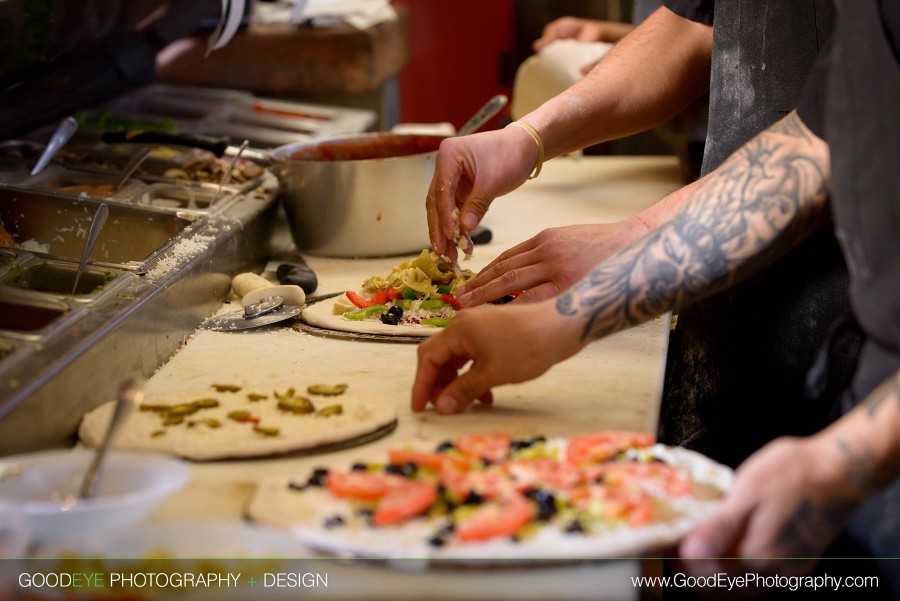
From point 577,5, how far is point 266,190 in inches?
154

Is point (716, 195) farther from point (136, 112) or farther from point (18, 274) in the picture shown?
point (136, 112)

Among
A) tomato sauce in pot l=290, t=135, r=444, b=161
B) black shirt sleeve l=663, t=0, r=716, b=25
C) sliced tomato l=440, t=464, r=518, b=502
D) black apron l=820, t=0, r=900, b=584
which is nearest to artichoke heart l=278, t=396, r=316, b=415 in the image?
sliced tomato l=440, t=464, r=518, b=502

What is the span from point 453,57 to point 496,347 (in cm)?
562

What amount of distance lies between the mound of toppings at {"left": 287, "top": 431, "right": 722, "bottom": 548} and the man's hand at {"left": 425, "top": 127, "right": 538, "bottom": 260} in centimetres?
88

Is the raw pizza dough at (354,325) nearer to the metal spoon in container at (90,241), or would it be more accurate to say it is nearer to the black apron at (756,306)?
the metal spoon in container at (90,241)

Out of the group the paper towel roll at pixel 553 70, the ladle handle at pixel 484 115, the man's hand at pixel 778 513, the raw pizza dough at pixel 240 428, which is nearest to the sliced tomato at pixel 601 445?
the man's hand at pixel 778 513

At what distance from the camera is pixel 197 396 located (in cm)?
175

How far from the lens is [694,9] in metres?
2.66

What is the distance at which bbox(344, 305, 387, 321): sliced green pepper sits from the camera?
218cm

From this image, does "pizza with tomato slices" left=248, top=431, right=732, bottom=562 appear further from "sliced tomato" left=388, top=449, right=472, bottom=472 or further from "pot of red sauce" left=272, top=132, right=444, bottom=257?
"pot of red sauce" left=272, top=132, right=444, bottom=257

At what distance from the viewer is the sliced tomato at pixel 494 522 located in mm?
1233

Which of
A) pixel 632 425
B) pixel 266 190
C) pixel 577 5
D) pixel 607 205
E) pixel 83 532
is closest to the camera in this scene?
pixel 83 532

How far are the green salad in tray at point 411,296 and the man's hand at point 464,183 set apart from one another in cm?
5

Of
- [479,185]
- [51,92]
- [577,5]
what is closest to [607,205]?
[479,185]
